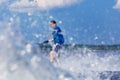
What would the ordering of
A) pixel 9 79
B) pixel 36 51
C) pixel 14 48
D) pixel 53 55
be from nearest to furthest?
pixel 9 79
pixel 14 48
pixel 36 51
pixel 53 55

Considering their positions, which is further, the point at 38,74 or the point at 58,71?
the point at 58,71

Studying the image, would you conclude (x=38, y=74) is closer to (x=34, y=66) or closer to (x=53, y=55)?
(x=34, y=66)

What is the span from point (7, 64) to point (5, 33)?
252 millimetres

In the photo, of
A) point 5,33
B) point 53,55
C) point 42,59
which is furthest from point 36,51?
point 53,55

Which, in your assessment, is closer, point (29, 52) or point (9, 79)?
point (9, 79)

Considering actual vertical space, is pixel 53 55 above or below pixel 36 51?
below

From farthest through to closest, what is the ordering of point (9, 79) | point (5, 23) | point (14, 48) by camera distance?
point (5, 23), point (14, 48), point (9, 79)

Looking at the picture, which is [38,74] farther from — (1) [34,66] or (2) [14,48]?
(2) [14,48]

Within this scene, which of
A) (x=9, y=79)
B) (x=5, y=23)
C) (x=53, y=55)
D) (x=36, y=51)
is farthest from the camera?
(x=53, y=55)

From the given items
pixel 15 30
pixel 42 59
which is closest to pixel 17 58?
pixel 42 59

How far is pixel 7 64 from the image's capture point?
5.62ft

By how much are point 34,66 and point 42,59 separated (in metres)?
0.14

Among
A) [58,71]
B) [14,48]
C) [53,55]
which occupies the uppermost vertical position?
[14,48]

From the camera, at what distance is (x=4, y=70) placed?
5.59 feet
